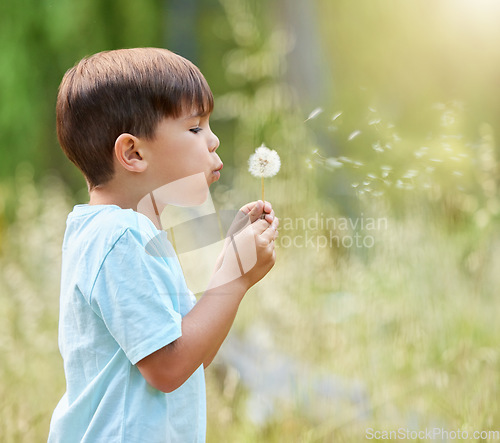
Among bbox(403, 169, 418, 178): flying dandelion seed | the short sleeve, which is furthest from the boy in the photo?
bbox(403, 169, 418, 178): flying dandelion seed

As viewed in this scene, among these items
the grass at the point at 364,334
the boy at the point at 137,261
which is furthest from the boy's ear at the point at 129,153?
the grass at the point at 364,334

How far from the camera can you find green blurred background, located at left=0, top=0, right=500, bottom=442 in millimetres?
1758

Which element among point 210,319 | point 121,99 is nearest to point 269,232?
point 210,319

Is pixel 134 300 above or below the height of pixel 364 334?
above

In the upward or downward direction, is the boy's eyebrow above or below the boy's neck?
above

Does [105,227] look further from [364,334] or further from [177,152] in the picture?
[364,334]

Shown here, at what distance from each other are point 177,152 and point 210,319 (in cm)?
25

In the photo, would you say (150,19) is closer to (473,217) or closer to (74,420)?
(473,217)

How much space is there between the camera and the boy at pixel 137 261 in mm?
815

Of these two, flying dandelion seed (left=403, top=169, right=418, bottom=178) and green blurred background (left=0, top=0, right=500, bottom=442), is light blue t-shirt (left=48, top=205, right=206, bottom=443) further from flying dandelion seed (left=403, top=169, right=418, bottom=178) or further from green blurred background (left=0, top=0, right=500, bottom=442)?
flying dandelion seed (left=403, top=169, right=418, bottom=178)

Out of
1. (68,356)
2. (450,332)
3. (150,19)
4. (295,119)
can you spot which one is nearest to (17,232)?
(295,119)

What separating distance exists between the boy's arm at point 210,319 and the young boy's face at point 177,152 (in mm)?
119

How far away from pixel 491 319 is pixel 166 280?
54.5 inches

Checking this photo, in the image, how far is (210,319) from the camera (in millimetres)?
850
